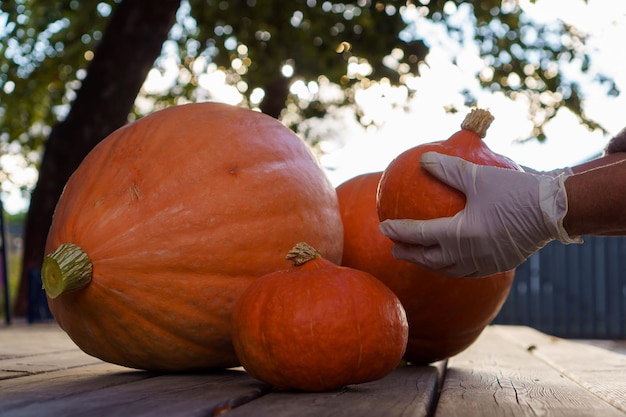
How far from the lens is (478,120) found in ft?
5.93

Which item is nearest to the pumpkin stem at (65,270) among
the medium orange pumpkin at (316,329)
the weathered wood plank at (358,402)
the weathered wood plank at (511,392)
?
the medium orange pumpkin at (316,329)

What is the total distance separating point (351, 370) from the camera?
153 centimetres

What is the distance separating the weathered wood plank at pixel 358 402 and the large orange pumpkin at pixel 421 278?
34cm

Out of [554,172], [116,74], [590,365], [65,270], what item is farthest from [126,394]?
[116,74]

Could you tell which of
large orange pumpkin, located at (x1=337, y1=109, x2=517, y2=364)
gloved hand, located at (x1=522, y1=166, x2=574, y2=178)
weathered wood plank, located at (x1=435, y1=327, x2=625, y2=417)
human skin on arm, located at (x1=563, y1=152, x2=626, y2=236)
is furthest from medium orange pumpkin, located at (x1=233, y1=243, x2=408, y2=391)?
gloved hand, located at (x1=522, y1=166, x2=574, y2=178)

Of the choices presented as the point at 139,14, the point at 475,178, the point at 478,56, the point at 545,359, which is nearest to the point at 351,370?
the point at 475,178

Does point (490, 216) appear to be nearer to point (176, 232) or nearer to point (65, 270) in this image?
point (176, 232)

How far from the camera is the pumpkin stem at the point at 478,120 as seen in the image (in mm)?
1809

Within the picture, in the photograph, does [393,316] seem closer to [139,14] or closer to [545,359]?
[545,359]

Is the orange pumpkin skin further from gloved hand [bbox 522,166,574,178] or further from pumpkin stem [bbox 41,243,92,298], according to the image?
gloved hand [bbox 522,166,574,178]

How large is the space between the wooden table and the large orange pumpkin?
3.9 inches

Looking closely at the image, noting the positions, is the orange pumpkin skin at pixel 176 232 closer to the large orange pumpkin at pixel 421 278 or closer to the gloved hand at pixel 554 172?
the large orange pumpkin at pixel 421 278

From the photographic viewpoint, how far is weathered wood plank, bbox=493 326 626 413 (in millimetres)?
1696

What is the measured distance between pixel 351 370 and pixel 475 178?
0.53 m
